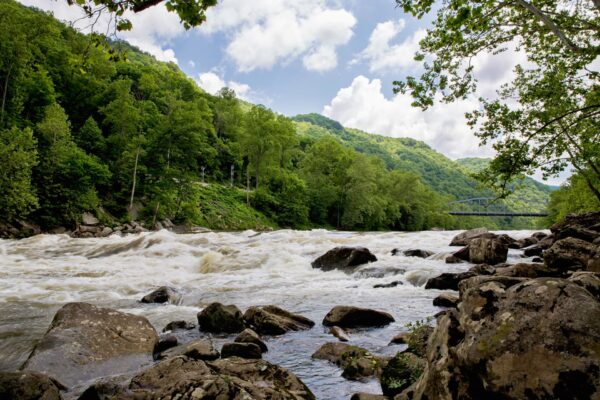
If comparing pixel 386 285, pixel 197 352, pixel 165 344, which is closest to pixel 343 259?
pixel 386 285

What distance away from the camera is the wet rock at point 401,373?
4.74 metres

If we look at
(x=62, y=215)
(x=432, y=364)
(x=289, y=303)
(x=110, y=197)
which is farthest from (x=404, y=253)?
(x=110, y=197)

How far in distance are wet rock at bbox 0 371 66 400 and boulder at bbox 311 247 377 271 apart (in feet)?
43.5

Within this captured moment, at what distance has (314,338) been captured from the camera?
26.4 feet

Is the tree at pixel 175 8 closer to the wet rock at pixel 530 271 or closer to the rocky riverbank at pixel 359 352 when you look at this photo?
the rocky riverbank at pixel 359 352

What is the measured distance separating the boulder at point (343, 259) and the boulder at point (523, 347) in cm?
1352

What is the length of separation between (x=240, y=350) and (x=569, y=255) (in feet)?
35.9

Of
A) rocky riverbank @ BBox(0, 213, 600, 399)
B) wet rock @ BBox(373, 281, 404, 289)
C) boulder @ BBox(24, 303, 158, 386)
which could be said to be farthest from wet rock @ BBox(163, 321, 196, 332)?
wet rock @ BBox(373, 281, 404, 289)

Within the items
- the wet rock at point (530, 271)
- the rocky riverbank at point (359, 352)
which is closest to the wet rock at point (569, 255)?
the wet rock at point (530, 271)

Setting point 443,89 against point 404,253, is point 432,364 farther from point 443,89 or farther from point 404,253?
point 404,253

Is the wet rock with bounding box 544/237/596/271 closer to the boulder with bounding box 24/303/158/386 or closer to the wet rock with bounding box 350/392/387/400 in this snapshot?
the wet rock with bounding box 350/392/387/400

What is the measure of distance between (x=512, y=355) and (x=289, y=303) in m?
8.91

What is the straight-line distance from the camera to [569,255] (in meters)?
11.9

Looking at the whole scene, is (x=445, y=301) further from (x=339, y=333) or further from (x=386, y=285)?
(x=339, y=333)
